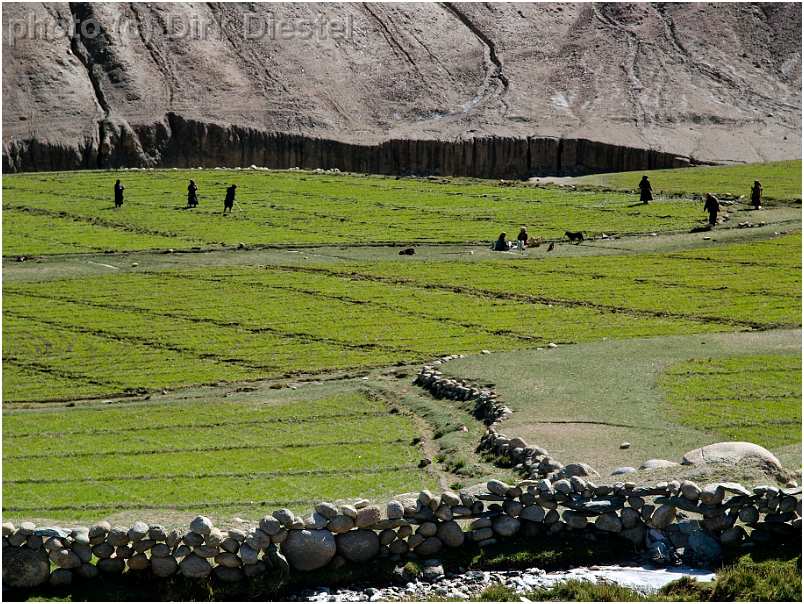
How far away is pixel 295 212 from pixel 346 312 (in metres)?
24.7

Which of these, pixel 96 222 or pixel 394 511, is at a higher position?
pixel 394 511

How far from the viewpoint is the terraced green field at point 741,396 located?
30328 millimetres

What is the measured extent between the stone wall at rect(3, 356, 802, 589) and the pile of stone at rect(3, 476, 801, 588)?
0.6 inches

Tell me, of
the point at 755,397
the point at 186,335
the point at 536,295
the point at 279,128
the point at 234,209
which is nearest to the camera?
the point at 755,397

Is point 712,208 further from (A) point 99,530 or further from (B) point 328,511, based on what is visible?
(A) point 99,530

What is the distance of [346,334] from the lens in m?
47.6

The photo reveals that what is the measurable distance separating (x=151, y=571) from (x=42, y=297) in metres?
37.4

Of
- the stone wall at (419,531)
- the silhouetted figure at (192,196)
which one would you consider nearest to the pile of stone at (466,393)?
the stone wall at (419,531)

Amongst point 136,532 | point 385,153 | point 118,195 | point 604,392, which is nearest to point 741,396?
point 604,392

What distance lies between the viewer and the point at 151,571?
1955cm

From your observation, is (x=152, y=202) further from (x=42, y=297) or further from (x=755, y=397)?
(x=755, y=397)

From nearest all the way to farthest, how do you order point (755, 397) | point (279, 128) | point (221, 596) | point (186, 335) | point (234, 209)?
point (221, 596) → point (755, 397) → point (186, 335) → point (234, 209) → point (279, 128)

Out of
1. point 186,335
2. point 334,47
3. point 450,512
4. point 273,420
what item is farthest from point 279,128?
point 450,512

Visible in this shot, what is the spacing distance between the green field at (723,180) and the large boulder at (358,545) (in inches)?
2466
